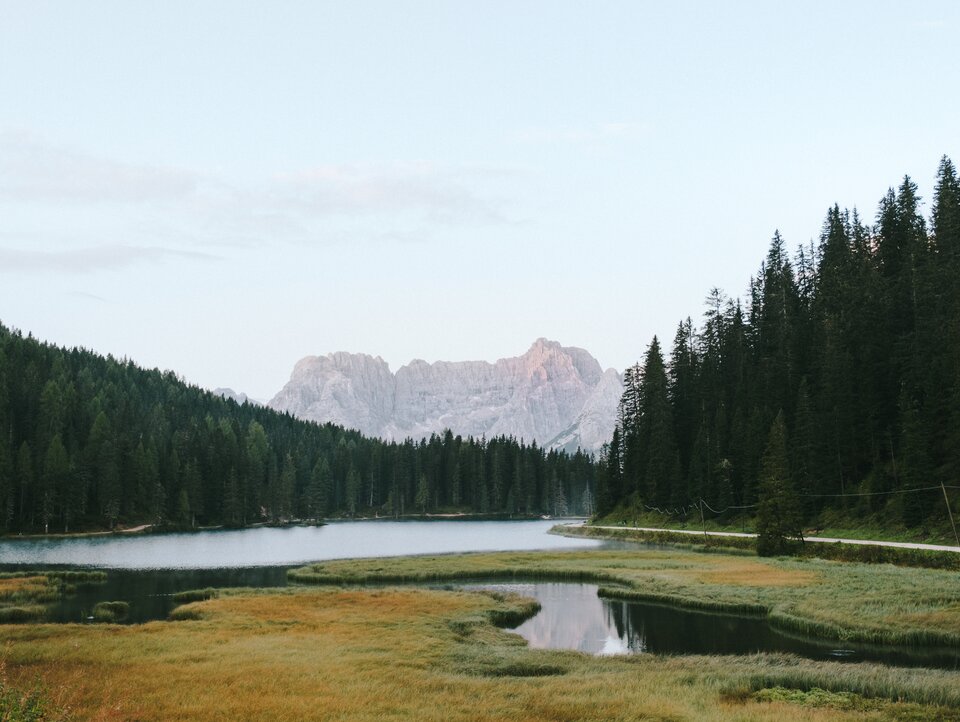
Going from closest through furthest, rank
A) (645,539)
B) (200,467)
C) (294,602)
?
(294,602) → (645,539) → (200,467)

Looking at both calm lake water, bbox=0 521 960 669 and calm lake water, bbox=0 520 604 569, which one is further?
calm lake water, bbox=0 520 604 569

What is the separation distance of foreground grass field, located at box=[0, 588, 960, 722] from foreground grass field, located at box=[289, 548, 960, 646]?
1003 centimetres

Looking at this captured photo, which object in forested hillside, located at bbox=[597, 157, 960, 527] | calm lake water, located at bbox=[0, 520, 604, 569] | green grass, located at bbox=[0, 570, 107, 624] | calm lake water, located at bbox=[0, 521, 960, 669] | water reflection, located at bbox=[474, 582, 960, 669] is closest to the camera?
water reflection, located at bbox=[474, 582, 960, 669]

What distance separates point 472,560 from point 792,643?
156 ft

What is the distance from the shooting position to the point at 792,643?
3803 cm

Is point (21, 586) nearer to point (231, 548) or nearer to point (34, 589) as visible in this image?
point (34, 589)

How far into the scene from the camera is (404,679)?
28.1m

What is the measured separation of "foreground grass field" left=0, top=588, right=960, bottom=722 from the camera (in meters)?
23.5

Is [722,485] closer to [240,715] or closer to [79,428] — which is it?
[240,715]

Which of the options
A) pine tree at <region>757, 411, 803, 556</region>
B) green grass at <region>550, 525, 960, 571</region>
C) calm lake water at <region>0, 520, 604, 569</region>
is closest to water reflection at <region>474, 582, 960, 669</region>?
green grass at <region>550, 525, 960, 571</region>

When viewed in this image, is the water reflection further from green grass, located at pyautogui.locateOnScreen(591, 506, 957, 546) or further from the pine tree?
green grass, located at pyautogui.locateOnScreen(591, 506, 957, 546)

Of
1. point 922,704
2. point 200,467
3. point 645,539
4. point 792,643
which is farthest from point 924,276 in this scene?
point 200,467

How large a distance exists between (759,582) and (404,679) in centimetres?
3717

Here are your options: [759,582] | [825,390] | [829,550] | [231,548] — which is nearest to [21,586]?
[231,548]
